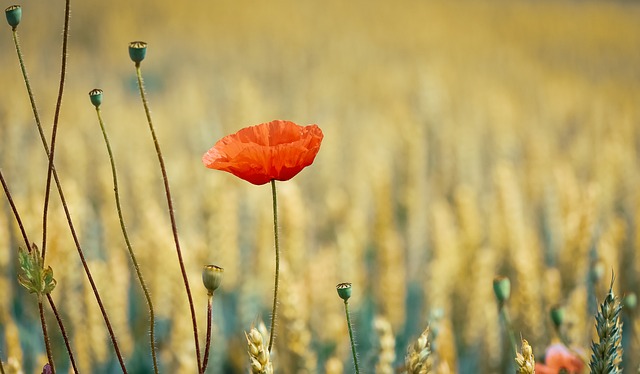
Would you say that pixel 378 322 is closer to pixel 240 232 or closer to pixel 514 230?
pixel 514 230

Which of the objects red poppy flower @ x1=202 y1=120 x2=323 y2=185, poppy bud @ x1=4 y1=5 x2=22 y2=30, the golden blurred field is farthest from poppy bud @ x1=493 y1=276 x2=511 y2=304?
poppy bud @ x1=4 y1=5 x2=22 y2=30

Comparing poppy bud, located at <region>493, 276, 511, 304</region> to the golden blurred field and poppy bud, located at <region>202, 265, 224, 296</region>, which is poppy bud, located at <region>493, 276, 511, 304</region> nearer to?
the golden blurred field

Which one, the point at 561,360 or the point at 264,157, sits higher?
the point at 264,157

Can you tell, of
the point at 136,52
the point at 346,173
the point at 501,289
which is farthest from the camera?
Answer: the point at 346,173

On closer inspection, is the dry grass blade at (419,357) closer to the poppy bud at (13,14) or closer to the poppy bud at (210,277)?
the poppy bud at (210,277)

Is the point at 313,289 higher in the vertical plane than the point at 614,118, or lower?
lower

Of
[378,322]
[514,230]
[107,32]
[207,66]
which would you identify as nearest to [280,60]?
[207,66]

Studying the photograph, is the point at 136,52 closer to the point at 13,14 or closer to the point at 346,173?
the point at 13,14

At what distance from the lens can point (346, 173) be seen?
1.45 m

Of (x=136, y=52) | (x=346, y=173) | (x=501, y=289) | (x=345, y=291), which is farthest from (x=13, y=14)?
(x=346, y=173)

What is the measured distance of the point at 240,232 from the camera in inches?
47.1

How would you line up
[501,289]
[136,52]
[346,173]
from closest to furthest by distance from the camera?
1. [136,52]
2. [501,289]
3. [346,173]

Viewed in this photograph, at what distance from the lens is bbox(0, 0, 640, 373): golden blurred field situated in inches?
28.1

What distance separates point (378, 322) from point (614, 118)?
1.36 meters
